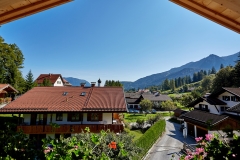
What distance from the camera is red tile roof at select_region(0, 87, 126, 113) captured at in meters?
15.5

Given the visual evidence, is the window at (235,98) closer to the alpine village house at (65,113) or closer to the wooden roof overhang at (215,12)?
the alpine village house at (65,113)

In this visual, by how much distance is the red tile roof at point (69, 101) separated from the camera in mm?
15453

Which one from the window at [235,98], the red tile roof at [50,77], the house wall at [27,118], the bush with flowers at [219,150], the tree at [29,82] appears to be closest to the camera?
the bush with flowers at [219,150]

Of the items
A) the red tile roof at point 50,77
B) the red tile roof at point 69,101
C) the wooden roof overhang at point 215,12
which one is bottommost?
the red tile roof at point 69,101

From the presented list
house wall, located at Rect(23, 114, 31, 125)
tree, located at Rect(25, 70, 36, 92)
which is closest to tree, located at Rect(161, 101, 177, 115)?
tree, located at Rect(25, 70, 36, 92)

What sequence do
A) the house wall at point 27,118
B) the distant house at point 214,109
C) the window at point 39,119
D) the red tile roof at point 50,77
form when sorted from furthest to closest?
the red tile roof at point 50,77 < the distant house at point 214,109 < the window at point 39,119 < the house wall at point 27,118

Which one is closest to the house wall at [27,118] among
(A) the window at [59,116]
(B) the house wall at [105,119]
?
(A) the window at [59,116]

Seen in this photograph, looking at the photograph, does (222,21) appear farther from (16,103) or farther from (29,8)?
(16,103)

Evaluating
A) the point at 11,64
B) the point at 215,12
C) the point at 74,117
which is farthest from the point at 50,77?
the point at 215,12

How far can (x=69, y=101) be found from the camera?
17031mm

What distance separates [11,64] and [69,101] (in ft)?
74.8

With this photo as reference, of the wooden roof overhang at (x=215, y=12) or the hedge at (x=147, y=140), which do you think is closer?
the wooden roof overhang at (x=215, y=12)

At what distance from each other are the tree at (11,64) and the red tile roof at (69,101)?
17.0m

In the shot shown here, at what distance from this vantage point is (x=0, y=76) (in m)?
31.2
